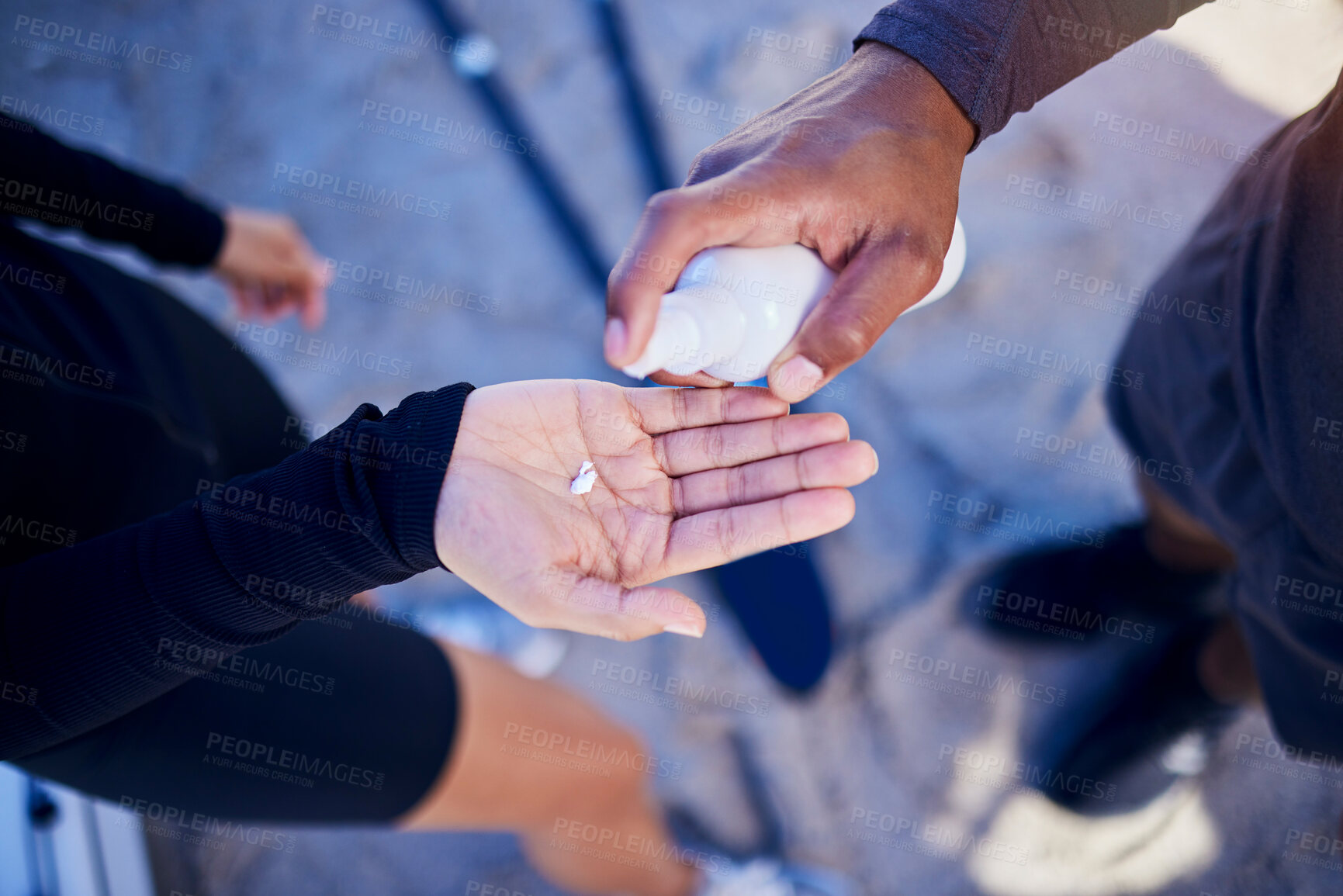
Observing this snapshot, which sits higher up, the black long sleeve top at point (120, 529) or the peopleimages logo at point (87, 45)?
the peopleimages logo at point (87, 45)

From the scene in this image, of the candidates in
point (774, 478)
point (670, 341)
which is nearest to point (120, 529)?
point (670, 341)

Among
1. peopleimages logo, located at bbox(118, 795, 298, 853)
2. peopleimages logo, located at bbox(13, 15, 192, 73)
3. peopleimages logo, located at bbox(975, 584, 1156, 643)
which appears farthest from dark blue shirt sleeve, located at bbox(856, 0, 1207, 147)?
peopleimages logo, located at bbox(13, 15, 192, 73)

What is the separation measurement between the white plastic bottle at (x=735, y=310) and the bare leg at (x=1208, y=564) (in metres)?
0.89

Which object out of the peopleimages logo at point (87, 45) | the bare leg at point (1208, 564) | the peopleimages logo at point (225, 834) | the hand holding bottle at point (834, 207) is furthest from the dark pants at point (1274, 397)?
the peopleimages logo at point (87, 45)

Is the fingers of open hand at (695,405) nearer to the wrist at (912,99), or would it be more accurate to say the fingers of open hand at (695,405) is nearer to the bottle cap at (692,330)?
the bottle cap at (692,330)

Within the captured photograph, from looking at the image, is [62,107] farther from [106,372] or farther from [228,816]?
[228,816]

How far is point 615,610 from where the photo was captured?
2.53 feet

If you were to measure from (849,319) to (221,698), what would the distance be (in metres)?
0.95

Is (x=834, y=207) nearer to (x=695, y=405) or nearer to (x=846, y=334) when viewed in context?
(x=846, y=334)

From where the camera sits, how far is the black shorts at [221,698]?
91cm

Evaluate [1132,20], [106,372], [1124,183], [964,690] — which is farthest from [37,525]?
[1124,183]

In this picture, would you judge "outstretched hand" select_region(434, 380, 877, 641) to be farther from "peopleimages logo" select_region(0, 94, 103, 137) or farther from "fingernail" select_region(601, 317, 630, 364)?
"peopleimages logo" select_region(0, 94, 103, 137)

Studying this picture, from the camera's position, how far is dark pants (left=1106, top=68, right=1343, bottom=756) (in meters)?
0.75

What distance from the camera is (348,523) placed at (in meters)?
0.75
